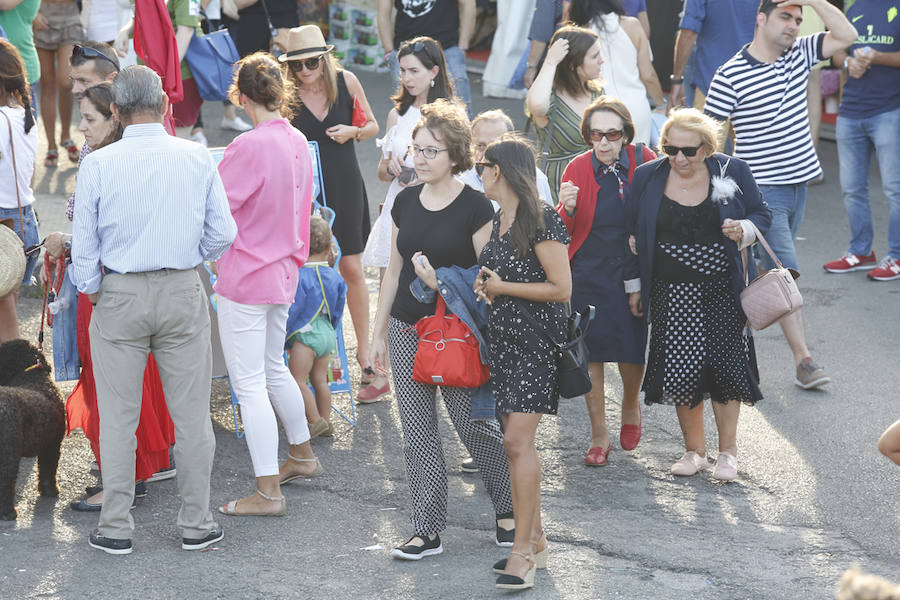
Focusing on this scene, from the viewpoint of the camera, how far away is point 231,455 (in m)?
5.79

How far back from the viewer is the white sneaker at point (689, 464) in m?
5.58

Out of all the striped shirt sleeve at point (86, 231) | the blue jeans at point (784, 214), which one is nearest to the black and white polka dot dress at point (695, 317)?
the blue jeans at point (784, 214)

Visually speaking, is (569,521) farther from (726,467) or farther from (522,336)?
(522,336)

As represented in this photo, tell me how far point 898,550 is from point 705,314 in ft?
4.49

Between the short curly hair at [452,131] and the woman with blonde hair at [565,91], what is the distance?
70.3 inches

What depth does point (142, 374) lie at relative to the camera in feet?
15.1

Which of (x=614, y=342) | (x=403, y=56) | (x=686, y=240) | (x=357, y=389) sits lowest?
(x=357, y=389)

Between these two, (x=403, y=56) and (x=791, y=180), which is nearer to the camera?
(x=403, y=56)

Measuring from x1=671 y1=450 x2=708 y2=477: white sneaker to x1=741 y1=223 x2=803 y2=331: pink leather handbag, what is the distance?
749 millimetres

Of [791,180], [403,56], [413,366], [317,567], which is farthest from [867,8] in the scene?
[317,567]

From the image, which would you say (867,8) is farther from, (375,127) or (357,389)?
(357,389)

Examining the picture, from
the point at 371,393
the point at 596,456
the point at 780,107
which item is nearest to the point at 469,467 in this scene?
the point at 596,456

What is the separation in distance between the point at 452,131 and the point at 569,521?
1820mm

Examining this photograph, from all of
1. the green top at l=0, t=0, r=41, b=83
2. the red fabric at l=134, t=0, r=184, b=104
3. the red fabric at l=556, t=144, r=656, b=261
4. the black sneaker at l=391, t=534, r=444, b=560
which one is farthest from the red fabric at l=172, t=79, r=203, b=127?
the black sneaker at l=391, t=534, r=444, b=560
